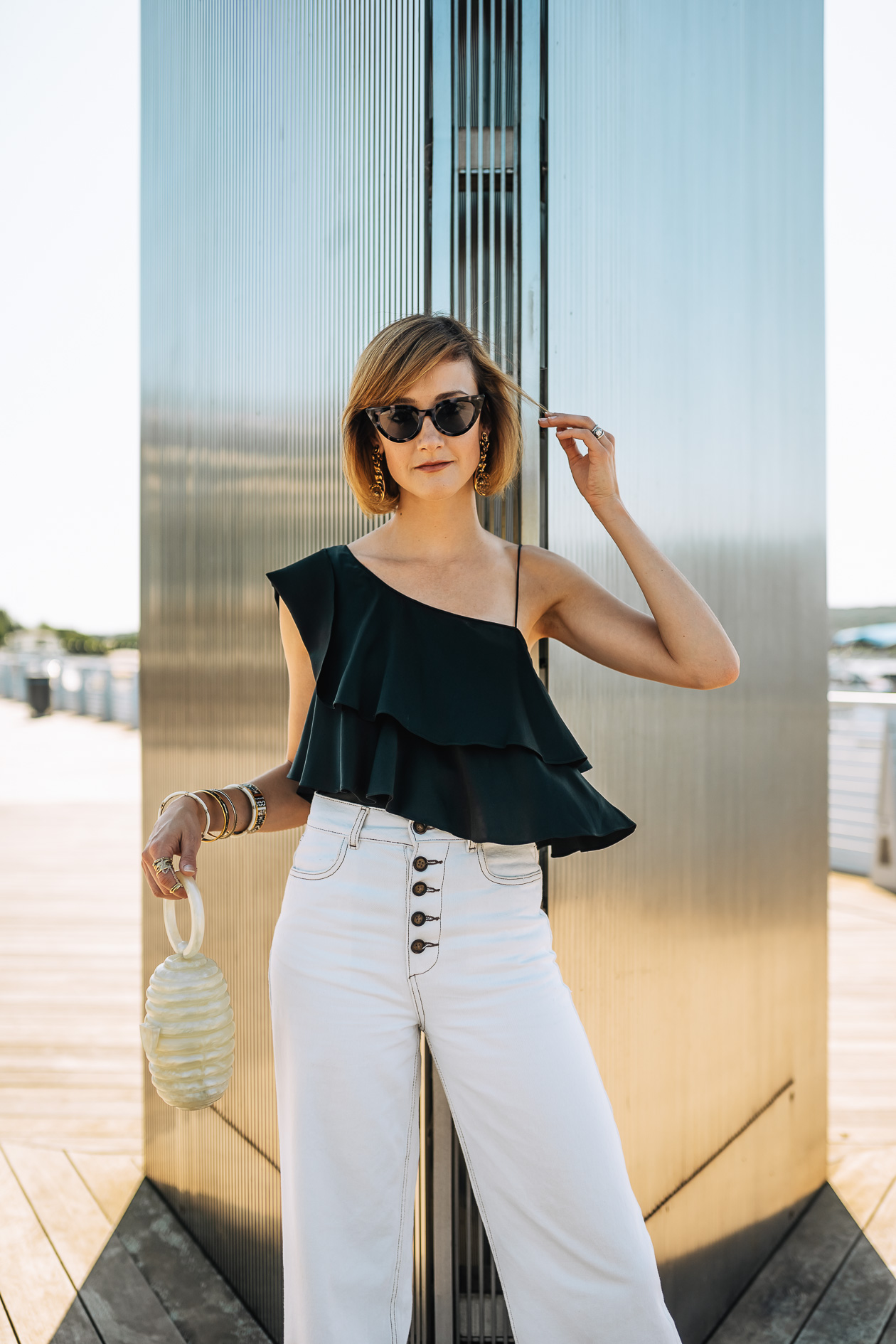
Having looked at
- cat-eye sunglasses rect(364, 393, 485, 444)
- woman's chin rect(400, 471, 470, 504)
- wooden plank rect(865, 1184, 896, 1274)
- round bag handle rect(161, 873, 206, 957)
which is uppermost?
cat-eye sunglasses rect(364, 393, 485, 444)

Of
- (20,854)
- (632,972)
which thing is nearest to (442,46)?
(632,972)

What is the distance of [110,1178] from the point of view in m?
2.62

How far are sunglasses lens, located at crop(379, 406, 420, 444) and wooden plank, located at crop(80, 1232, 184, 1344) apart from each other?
6.52ft

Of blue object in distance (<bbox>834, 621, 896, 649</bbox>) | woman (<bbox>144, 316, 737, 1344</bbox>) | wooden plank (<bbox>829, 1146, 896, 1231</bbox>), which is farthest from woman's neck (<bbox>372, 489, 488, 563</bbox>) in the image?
blue object in distance (<bbox>834, 621, 896, 649</bbox>)

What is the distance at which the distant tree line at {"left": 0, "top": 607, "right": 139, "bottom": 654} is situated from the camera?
28969 millimetres

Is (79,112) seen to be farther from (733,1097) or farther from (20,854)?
(733,1097)

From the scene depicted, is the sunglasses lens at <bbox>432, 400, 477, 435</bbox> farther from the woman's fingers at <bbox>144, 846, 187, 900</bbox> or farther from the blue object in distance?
the blue object in distance

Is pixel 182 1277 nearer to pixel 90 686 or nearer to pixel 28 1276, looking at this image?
pixel 28 1276

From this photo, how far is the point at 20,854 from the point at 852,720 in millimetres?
6057

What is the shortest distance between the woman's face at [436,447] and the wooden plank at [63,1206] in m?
2.10

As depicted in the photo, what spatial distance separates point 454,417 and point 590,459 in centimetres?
22

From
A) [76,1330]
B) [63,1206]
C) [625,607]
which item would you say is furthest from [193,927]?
[63,1206]

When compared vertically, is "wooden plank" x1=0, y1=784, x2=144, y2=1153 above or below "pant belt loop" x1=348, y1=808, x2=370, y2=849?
below

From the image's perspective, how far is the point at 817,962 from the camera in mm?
2510
